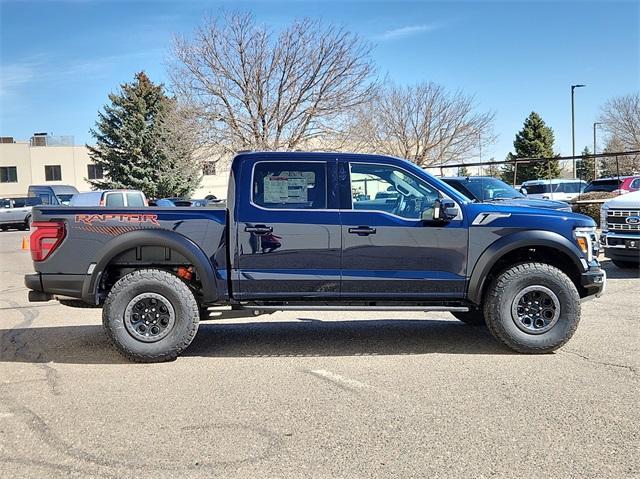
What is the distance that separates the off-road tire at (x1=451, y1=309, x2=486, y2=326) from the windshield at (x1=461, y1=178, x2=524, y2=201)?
8.22m

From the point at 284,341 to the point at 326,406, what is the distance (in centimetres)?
213

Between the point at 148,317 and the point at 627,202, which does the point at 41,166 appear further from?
the point at 148,317

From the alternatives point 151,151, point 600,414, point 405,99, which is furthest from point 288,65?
point 600,414

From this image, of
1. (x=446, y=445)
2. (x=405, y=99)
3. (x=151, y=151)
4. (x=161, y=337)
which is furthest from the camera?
(x=151, y=151)

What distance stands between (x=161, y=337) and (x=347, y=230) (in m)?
2.03

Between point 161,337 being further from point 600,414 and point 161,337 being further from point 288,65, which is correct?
point 288,65

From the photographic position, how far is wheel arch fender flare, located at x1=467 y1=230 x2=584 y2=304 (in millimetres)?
5883

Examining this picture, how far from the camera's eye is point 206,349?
642cm

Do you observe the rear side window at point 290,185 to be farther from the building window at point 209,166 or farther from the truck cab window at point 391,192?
the building window at point 209,166

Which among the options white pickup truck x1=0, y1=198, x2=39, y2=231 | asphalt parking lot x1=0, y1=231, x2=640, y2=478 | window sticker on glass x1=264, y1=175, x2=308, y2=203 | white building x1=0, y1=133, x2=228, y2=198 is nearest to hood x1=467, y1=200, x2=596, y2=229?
asphalt parking lot x1=0, y1=231, x2=640, y2=478

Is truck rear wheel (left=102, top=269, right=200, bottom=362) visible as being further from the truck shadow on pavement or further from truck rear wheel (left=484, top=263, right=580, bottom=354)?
truck rear wheel (left=484, top=263, right=580, bottom=354)

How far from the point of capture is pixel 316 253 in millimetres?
5863

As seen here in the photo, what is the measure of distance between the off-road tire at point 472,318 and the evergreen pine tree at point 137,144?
120ft

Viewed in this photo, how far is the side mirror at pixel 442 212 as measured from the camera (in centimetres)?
579
